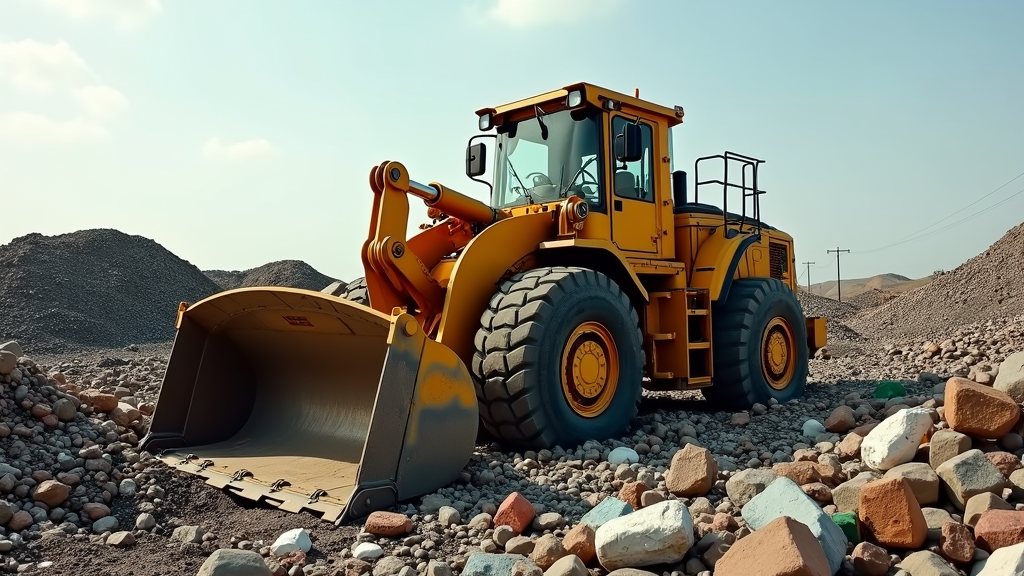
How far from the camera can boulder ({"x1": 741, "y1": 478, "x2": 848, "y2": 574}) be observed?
3.19 metres

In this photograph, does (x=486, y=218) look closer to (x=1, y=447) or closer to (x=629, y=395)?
(x=629, y=395)

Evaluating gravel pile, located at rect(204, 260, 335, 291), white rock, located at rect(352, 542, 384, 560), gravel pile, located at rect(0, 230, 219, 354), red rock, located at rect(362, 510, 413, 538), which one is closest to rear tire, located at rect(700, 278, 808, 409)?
red rock, located at rect(362, 510, 413, 538)

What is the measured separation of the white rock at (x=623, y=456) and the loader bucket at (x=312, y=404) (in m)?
1.00

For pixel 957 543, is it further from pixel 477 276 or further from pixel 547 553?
pixel 477 276

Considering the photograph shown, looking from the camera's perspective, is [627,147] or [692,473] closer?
[692,473]

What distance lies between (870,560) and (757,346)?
441cm

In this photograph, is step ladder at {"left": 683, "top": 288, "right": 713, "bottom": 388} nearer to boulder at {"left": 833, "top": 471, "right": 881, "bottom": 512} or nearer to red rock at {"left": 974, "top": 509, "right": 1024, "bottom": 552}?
boulder at {"left": 833, "top": 471, "right": 881, "bottom": 512}

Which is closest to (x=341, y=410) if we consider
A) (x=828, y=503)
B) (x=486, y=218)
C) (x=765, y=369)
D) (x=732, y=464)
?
(x=486, y=218)

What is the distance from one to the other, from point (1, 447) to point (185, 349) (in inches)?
49.1

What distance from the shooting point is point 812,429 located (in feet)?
18.8

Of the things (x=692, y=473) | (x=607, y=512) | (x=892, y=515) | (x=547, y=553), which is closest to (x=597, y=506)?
(x=607, y=512)

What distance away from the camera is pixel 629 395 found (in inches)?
233

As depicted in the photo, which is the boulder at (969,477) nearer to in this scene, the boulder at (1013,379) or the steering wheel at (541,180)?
the boulder at (1013,379)

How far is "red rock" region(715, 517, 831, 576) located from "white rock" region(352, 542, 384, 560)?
146cm
